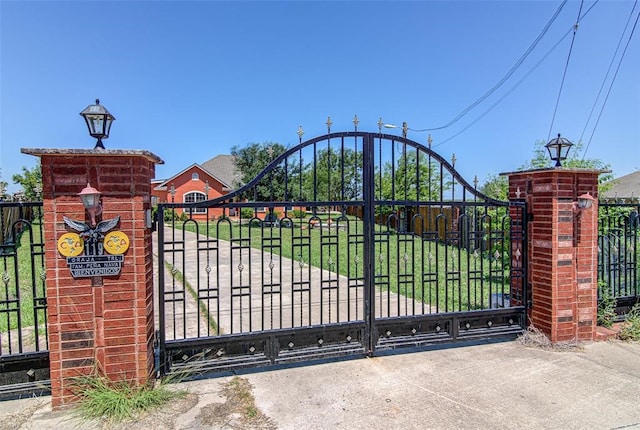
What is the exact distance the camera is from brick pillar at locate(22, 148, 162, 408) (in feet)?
9.52

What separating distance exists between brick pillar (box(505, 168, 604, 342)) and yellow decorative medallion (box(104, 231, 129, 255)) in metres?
4.20

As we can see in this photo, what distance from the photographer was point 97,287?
2984 mm

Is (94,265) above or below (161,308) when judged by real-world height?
above

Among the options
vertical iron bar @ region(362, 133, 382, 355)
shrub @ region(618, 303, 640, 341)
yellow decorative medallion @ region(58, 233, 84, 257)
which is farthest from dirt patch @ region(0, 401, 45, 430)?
shrub @ region(618, 303, 640, 341)

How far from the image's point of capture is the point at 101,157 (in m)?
2.96

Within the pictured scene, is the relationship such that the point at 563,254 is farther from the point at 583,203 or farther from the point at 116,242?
the point at 116,242

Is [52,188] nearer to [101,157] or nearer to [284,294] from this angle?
[101,157]

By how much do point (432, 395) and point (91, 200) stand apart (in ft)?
10.2

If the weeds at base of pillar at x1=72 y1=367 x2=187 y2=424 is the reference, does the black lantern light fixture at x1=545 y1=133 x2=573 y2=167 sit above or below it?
above

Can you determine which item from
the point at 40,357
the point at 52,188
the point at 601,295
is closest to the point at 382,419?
the point at 40,357

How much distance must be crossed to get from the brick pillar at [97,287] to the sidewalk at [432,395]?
1.39 ft

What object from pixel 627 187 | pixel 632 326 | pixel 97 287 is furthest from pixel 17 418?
pixel 627 187

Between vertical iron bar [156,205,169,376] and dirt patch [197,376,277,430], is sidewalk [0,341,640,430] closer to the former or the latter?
dirt patch [197,376,277,430]

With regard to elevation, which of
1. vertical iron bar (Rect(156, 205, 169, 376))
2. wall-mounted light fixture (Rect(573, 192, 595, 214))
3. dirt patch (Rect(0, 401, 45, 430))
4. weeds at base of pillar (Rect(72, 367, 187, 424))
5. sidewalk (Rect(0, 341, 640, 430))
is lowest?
sidewalk (Rect(0, 341, 640, 430))
